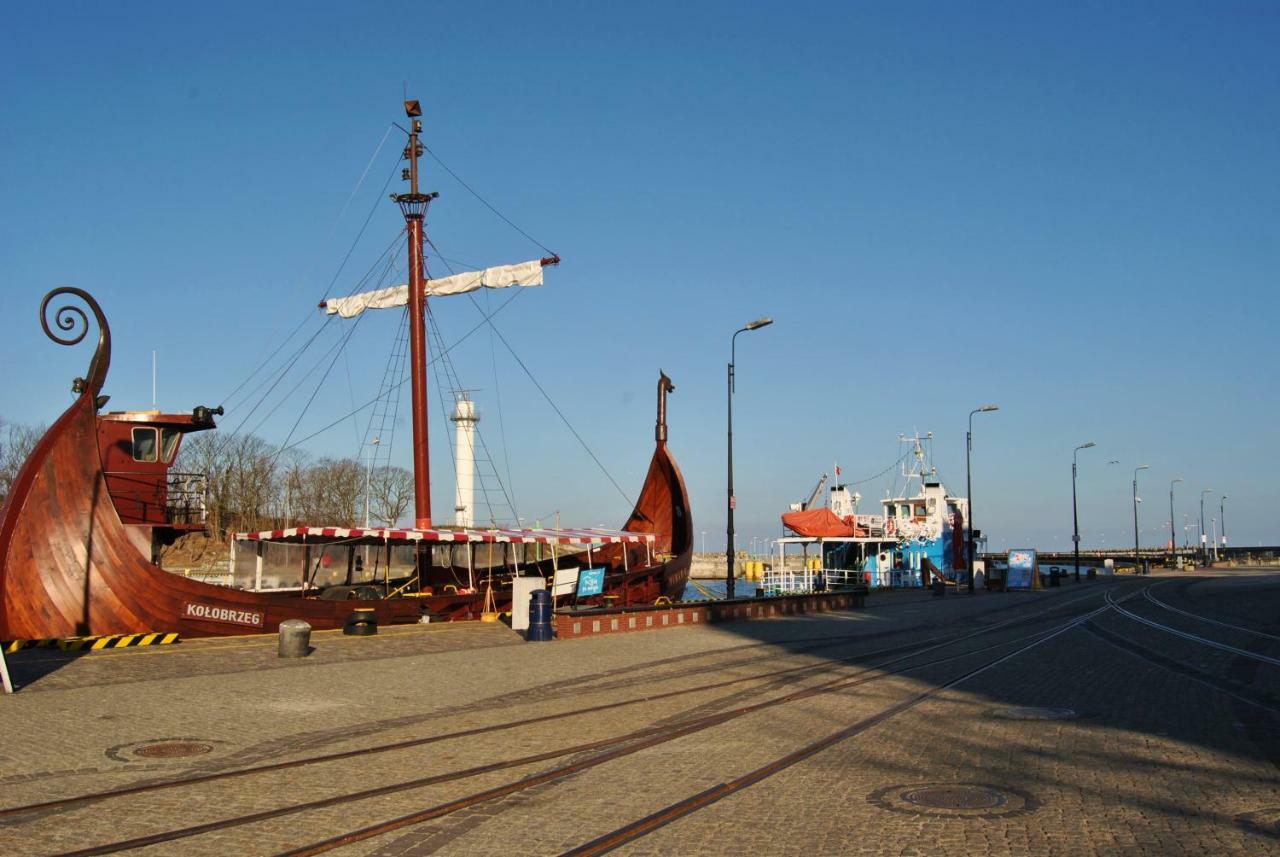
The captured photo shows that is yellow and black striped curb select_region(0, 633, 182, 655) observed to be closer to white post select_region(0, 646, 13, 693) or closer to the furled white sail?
white post select_region(0, 646, 13, 693)

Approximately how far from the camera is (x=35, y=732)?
36.8ft

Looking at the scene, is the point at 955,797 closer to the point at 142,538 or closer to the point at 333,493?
the point at 142,538

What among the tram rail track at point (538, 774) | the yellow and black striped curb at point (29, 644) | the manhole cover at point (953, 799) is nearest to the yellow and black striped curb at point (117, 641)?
the yellow and black striped curb at point (29, 644)

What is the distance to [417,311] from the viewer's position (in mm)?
32469

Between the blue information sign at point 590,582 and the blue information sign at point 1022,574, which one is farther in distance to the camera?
the blue information sign at point 1022,574

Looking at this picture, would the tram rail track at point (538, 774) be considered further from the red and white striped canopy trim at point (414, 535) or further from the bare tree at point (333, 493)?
the bare tree at point (333, 493)

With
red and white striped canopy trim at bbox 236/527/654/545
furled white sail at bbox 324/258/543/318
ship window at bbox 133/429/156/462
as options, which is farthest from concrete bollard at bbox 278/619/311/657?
furled white sail at bbox 324/258/543/318

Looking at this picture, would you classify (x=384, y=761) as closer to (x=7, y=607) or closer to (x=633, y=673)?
(x=633, y=673)

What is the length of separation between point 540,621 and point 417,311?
13.3 m

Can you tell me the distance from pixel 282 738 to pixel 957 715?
737cm

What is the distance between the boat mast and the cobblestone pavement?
403 inches

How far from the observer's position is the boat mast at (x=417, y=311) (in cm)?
3081

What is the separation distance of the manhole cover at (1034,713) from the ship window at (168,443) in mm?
18480

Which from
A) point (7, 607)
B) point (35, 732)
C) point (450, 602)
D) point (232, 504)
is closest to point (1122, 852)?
point (35, 732)
